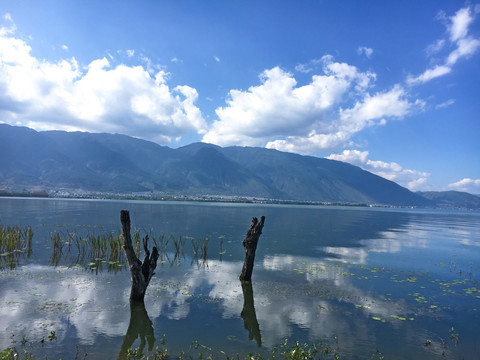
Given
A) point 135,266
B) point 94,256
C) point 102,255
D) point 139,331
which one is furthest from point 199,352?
point 94,256

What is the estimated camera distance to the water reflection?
498 inches

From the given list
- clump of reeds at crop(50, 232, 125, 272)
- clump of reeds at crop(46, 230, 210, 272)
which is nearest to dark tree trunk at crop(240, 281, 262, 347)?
clump of reeds at crop(46, 230, 210, 272)

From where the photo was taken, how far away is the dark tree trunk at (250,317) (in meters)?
14.1

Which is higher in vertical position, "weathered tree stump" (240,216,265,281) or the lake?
"weathered tree stump" (240,216,265,281)

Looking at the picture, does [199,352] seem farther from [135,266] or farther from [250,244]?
[250,244]

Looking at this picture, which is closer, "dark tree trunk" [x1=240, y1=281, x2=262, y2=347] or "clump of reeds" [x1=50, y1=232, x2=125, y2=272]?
"dark tree trunk" [x1=240, y1=281, x2=262, y2=347]

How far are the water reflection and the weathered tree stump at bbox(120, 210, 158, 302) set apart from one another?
28.5 inches

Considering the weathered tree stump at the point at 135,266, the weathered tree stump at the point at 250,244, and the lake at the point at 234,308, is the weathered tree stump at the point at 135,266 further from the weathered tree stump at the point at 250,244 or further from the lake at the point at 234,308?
the weathered tree stump at the point at 250,244

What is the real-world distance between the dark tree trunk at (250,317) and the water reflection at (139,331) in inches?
174

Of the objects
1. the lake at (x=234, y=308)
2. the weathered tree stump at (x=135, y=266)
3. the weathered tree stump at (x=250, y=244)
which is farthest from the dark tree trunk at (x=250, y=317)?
the weathered tree stump at (x=135, y=266)

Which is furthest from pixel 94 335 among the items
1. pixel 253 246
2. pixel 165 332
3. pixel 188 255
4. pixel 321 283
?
pixel 188 255

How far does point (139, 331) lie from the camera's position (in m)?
14.1

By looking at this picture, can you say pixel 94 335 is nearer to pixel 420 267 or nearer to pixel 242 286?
pixel 242 286

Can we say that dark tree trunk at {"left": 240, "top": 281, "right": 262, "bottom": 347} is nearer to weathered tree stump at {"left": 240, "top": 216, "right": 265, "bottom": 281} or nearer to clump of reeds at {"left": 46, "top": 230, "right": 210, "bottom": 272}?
weathered tree stump at {"left": 240, "top": 216, "right": 265, "bottom": 281}
